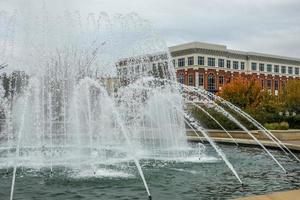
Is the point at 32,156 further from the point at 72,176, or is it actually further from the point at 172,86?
the point at 172,86

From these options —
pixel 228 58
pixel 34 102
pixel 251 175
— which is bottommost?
pixel 251 175

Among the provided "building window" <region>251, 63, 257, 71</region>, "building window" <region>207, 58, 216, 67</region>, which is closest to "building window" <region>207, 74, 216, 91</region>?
"building window" <region>207, 58, 216, 67</region>

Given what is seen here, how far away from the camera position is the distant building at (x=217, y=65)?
8500 cm

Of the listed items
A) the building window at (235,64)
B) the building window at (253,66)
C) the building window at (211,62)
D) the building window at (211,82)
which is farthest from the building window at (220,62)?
the building window at (253,66)

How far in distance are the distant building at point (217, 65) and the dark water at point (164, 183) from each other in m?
66.4

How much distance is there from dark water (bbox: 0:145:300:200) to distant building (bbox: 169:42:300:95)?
218ft

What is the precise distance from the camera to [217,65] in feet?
287

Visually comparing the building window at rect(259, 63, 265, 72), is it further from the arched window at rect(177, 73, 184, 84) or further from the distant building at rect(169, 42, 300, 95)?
the arched window at rect(177, 73, 184, 84)

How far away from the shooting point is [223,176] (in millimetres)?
13531

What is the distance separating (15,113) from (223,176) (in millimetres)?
21713

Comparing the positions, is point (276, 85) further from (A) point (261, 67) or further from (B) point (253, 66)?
(B) point (253, 66)

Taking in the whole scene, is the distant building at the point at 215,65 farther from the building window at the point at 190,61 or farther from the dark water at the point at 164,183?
the dark water at the point at 164,183

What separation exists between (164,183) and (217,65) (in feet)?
250

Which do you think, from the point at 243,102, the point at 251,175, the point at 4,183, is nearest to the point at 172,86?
the point at 251,175
